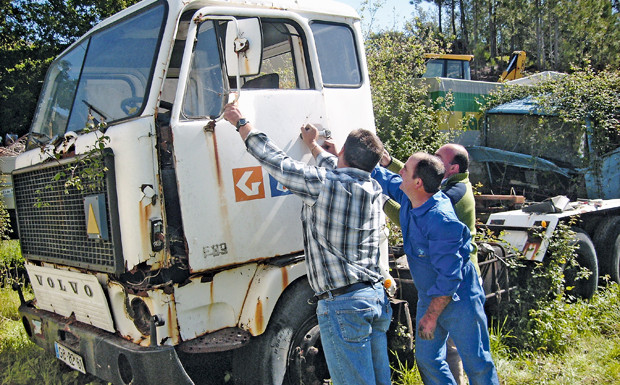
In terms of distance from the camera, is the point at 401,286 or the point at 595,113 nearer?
the point at 401,286

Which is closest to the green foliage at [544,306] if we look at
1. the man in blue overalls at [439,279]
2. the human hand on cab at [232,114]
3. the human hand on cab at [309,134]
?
the man in blue overalls at [439,279]

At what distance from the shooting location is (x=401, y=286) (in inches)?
169

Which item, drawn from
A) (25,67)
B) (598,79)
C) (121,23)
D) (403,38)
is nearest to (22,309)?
(121,23)

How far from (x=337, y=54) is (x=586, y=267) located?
386 cm

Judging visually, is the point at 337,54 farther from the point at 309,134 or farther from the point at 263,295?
the point at 263,295

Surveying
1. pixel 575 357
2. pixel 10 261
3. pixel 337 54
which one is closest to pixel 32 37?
pixel 10 261

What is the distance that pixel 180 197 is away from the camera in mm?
2939

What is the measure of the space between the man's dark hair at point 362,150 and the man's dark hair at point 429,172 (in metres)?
0.39

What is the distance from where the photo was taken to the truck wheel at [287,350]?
320 cm

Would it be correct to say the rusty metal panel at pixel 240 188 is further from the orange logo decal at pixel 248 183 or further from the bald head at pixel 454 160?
the bald head at pixel 454 160

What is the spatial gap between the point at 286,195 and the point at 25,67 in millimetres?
17364

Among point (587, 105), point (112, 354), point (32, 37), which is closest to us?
point (112, 354)

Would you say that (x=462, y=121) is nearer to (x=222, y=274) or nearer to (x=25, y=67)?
(x=222, y=274)

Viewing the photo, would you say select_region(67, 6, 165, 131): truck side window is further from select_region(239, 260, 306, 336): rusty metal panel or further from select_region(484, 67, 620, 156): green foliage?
select_region(484, 67, 620, 156): green foliage
